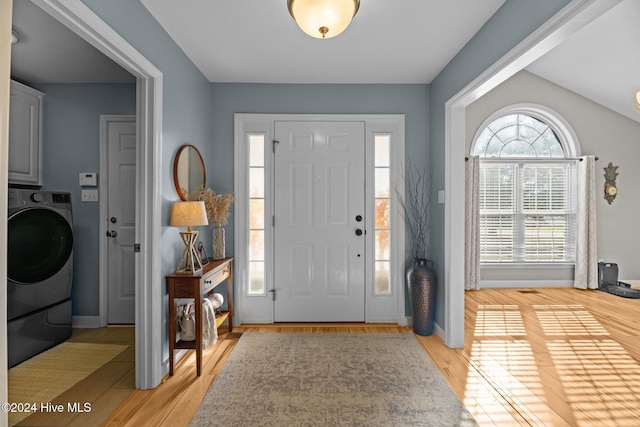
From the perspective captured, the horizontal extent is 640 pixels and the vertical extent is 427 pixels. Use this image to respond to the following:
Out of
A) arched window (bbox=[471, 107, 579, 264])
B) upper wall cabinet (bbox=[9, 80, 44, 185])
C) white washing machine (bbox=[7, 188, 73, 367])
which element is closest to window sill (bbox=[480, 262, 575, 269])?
arched window (bbox=[471, 107, 579, 264])

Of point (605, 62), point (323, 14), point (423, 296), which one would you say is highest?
point (605, 62)

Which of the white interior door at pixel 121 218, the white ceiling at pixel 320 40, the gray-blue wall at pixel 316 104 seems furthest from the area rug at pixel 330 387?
the white ceiling at pixel 320 40

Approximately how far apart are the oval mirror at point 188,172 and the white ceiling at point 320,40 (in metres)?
0.87

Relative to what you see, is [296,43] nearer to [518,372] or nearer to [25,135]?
[25,135]

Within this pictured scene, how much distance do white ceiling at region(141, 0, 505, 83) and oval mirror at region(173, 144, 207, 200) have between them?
87cm

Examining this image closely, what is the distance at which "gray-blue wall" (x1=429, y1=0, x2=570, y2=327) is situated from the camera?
1917 mm

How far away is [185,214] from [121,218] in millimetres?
1513

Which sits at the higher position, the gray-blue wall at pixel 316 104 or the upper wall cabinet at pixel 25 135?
the gray-blue wall at pixel 316 104

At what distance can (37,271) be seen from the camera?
288 cm

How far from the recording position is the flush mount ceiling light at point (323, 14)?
5.88 ft

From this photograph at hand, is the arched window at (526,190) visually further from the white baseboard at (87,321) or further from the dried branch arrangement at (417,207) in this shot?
the white baseboard at (87,321)

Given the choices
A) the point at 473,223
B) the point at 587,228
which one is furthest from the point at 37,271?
the point at 587,228

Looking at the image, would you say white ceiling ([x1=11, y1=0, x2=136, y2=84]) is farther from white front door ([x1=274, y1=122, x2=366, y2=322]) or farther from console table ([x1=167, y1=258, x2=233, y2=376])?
console table ([x1=167, y1=258, x2=233, y2=376])

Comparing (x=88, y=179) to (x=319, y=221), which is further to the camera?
(x=319, y=221)
